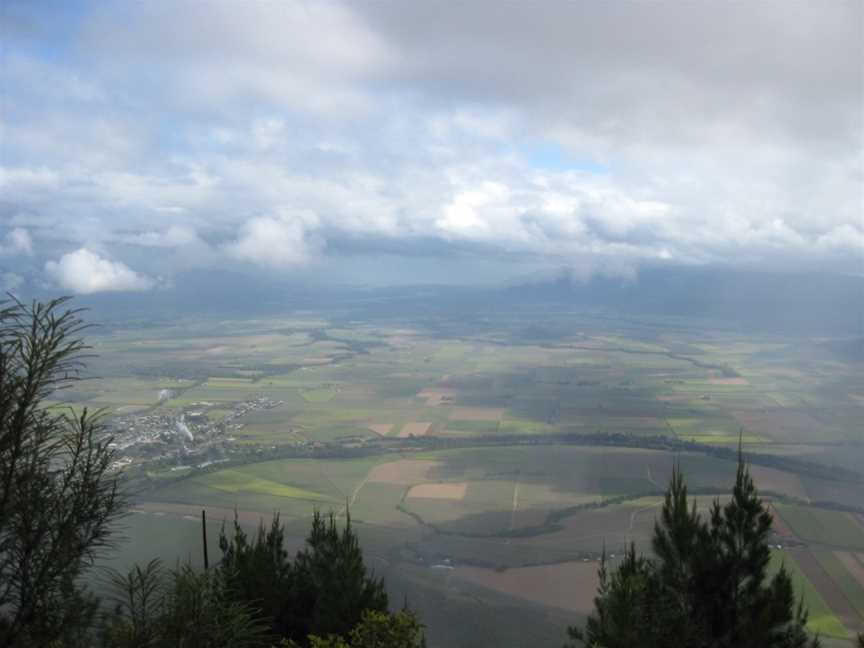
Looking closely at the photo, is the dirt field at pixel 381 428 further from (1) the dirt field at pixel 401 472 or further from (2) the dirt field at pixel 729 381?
(2) the dirt field at pixel 729 381

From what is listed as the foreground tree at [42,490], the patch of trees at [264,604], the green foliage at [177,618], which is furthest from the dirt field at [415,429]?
the foreground tree at [42,490]

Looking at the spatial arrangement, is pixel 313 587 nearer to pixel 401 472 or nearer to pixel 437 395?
pixel 401 472

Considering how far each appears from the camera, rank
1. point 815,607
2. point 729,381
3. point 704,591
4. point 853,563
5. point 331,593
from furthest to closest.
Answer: point 729,381 < point 853,563 < point 815,607 < point 331,593 < point 704,591

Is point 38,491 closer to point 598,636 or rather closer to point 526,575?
point 598,636

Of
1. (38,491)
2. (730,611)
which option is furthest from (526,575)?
(38,491)

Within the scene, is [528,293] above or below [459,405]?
above

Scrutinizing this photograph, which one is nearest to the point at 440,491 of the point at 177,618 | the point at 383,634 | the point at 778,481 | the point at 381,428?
the point at 381,428
